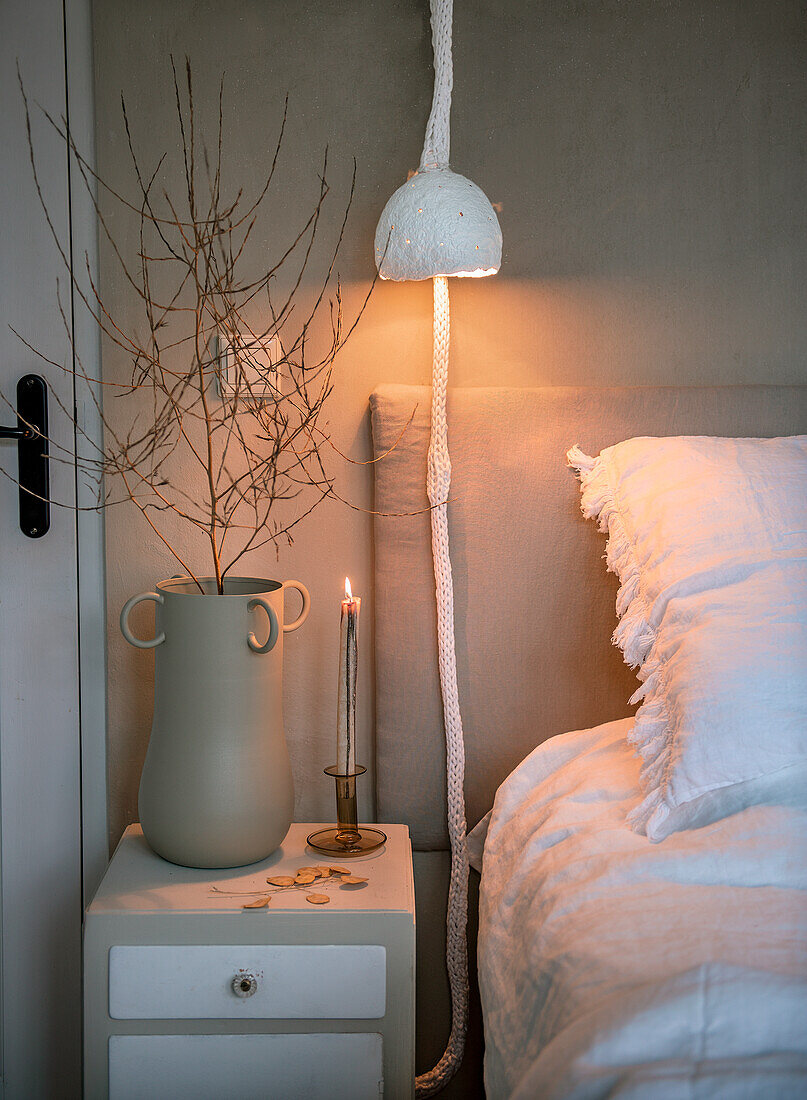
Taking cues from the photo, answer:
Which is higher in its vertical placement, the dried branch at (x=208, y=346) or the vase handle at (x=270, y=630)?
the dried branch at (x=208, y=346)

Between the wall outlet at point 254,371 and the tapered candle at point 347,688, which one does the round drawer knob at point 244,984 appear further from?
the wall outlet at point 254,371

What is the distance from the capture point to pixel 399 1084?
109 centimetres

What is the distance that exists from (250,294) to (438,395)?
1.20ft

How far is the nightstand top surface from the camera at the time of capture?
3.60 ft

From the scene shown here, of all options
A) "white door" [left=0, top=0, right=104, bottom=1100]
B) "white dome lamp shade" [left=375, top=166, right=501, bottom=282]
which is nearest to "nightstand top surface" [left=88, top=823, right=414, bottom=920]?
"white door" [left=0, top=0, right=104, bottom=1100]

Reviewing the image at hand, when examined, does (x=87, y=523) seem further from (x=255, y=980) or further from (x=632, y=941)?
(x=632, y=941)

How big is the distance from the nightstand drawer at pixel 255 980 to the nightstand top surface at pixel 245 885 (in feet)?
0.15

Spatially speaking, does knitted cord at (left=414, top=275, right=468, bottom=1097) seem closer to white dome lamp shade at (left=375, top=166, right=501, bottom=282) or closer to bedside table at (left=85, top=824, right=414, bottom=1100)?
white dome lamp shade at (left=375, top=166, right=501, bottom=282)

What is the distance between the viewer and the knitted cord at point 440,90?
1.32m

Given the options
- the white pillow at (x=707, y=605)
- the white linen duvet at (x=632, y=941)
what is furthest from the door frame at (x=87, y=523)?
the white pillow at (x=707, y=605)

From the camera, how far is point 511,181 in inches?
56.4

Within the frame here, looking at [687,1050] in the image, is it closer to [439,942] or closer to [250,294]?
[439,942]

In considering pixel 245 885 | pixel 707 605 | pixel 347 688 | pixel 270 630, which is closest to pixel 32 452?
pixel 270 630

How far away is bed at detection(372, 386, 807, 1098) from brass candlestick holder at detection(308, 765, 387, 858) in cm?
15
